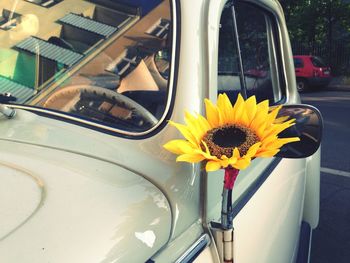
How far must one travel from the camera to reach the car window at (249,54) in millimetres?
1648

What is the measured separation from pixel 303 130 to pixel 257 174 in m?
0.29

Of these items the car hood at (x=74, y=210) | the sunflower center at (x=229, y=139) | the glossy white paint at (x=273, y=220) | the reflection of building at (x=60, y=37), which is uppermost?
the reflection of building at (x=60, y=37)

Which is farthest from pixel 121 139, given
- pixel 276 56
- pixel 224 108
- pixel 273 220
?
pixel 276 56

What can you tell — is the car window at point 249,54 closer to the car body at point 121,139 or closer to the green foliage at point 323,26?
the car body at point 121,139

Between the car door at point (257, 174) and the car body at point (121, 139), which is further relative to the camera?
the car door at point (257, 174)

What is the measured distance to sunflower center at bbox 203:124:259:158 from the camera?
3.35ft

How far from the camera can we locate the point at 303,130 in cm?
150

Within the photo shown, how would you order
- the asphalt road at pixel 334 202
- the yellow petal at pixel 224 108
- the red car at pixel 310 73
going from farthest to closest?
1. the red car at pixel 310 73
2. the asphalt road at pixel 334 202
3. the yellow petal at pixel 224 108

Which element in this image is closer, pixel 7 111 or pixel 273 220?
pixel 7 111

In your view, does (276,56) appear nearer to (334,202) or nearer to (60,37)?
(60,37)

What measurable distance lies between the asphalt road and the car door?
1407 millimetres

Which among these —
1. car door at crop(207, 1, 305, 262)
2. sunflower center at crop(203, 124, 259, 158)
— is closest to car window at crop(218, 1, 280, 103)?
car door at crop(207, 1, 305, 262)

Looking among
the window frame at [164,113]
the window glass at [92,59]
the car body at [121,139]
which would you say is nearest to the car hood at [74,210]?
the car body at [121,139]

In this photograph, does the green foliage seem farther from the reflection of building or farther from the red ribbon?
the red ribbon
